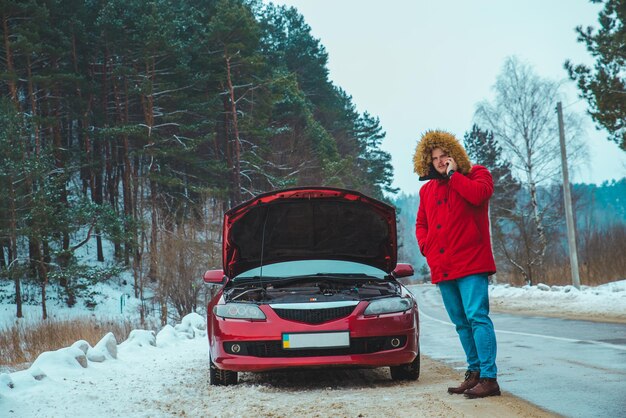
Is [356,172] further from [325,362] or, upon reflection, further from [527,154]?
[325,362]

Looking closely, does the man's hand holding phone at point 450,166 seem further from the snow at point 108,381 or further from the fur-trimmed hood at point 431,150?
the snow at point 108,381

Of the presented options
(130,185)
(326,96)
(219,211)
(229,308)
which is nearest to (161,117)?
(130,185)

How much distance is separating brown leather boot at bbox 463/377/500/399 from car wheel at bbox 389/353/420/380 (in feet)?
4.16

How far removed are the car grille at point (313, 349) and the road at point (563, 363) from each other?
1.02 m

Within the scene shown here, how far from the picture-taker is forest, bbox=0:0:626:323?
103 feet

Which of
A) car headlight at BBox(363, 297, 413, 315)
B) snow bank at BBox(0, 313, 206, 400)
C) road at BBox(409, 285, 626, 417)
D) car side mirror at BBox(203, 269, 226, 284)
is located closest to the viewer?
road at BBox(409, 285, 626, 417)

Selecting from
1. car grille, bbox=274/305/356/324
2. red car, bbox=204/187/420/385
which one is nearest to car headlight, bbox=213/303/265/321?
red car, bbox=204/187/420/385

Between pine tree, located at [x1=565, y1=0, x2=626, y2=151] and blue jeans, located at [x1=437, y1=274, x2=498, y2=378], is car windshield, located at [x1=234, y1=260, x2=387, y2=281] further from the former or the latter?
pine tree, located at [x1=565, y1=0, x2=626, y2=151]

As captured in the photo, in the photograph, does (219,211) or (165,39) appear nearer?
(219,211)

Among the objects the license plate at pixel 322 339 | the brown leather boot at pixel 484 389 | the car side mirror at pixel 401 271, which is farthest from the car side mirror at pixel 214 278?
the brown leather boot at pixel 484 389

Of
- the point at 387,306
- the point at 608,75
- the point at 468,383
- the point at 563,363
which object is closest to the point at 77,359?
the point at 387,306

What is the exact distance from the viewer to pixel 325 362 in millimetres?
5910

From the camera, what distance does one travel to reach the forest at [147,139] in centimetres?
3133

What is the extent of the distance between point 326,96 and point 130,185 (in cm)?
2156
